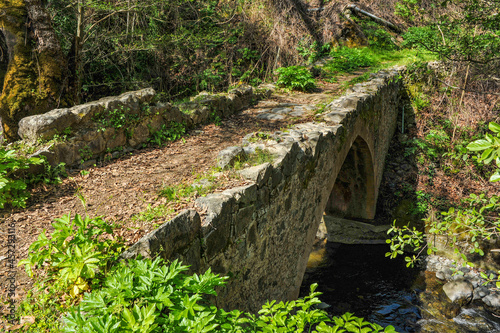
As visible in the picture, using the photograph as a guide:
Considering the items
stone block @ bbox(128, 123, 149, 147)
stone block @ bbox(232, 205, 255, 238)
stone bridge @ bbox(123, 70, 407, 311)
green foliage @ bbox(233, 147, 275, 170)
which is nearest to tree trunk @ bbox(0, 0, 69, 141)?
stone block @ bbox(128, 123, 149, 147)

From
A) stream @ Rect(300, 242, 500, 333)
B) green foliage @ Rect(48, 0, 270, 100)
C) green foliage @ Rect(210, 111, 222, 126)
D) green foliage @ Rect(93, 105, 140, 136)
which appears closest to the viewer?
green foliage @ Rect(93, 105, 140, 136)

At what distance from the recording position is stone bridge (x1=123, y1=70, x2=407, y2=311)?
2770mm

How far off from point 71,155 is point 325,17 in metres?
12.3

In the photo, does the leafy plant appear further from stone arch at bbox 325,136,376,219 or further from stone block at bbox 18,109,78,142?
stone arch at bbox 325,136,376,219

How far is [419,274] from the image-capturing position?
903 centimetres

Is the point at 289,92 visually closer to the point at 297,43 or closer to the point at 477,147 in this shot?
the point at 297,43

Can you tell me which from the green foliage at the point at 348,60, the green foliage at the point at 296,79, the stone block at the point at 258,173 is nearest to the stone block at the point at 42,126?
the stone block at the point at 258,173

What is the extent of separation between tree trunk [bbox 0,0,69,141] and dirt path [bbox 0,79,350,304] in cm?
203

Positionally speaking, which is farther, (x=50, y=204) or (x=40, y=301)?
(x=50, y=204)

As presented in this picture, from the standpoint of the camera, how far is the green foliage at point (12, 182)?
3.15m

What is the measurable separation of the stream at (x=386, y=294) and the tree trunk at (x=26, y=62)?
660 centimetres

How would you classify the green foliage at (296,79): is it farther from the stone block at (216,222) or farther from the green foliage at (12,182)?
the green foliage at (12,182)

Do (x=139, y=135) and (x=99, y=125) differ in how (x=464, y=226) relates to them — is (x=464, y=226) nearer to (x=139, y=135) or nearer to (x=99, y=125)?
(x=139, y=135)

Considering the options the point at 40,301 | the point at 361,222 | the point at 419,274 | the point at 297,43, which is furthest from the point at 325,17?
the point at 40,301
